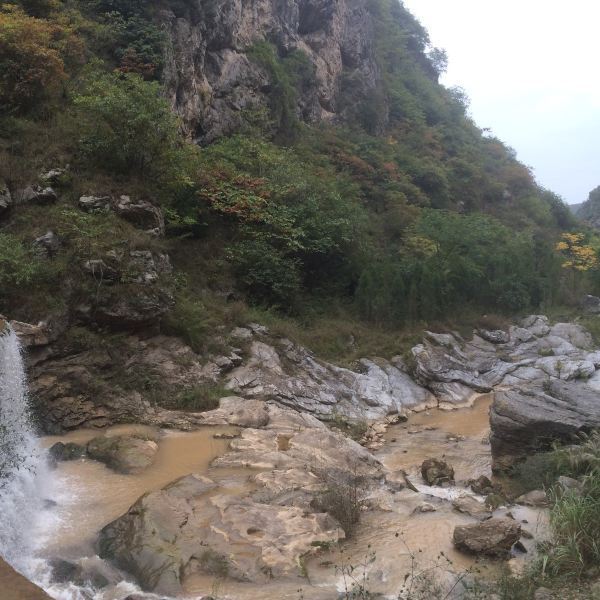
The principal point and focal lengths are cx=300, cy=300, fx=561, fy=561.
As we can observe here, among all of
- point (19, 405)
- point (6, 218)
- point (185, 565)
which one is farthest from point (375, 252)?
point (185, 565)

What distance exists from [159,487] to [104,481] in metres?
0.91

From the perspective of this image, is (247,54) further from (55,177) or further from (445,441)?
(445,441)

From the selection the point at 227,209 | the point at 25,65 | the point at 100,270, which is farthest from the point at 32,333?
the point at 25,65

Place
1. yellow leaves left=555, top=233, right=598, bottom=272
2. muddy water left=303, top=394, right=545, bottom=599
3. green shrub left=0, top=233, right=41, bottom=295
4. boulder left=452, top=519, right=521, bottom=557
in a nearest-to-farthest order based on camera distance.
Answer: muddy water left=303, top=394, right=545, bottom=599
boulder left=452, top=519, right=521, bottom=557
green shrub left=0, top=233, right=41, bottom=295
yellow leaves left=555, top=233, right=598, bottom=272

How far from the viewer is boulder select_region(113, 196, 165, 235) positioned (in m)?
13.9

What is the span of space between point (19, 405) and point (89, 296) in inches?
119

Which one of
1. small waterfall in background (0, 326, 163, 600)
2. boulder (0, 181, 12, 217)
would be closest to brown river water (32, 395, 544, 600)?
small waterfall in background (0, 326, 163, 600)

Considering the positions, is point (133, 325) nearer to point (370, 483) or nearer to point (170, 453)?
point (170, 453)

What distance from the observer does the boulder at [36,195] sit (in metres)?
13.1

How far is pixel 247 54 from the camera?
2617 cm

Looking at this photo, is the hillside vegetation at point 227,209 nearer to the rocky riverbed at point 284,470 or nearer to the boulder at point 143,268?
the boulder at point 143,268

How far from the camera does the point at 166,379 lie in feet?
40.5

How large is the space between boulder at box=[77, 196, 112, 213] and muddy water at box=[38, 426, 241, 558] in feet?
17.8

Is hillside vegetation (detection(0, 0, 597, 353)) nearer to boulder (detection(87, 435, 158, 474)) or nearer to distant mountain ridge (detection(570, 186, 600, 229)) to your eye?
boulder (detection(87, 435, 158, 474))
